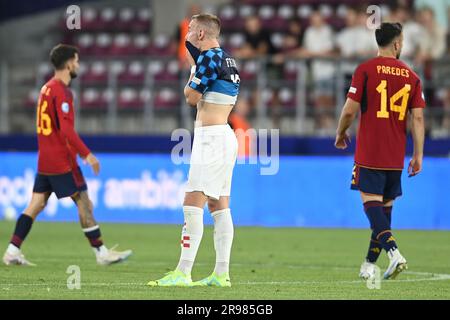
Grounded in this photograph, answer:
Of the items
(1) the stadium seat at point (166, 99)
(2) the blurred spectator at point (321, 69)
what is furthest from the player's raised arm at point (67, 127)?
(1) the stadium seat at point (166, 99)

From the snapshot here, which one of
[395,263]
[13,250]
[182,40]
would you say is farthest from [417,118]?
[182,40]

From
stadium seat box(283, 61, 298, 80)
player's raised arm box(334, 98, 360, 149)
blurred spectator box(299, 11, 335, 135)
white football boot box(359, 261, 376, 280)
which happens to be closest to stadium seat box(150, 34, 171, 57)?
stadium seat box(283, 61, 298, 80)

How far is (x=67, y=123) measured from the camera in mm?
12227

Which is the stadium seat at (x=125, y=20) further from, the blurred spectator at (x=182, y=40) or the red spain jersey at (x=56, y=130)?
the red spain jersey at (x=56, y=130)

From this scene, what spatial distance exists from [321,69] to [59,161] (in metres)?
10.00

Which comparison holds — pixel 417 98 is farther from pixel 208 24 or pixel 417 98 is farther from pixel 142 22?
pixel 142 22

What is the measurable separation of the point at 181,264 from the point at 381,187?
6.88ft

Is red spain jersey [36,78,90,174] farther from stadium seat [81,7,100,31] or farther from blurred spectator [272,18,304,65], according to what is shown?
stadium seat [81,7,100,31]

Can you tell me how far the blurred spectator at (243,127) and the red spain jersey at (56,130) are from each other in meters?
7.93

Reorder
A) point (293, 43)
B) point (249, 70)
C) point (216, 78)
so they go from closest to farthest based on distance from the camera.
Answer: point (216, 78)
point (249, 70)
point (293, 43)

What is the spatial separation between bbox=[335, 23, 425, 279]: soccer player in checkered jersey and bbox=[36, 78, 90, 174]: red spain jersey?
3090mm

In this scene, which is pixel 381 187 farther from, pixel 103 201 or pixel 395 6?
pixel 395 6

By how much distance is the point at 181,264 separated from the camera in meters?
9.70
